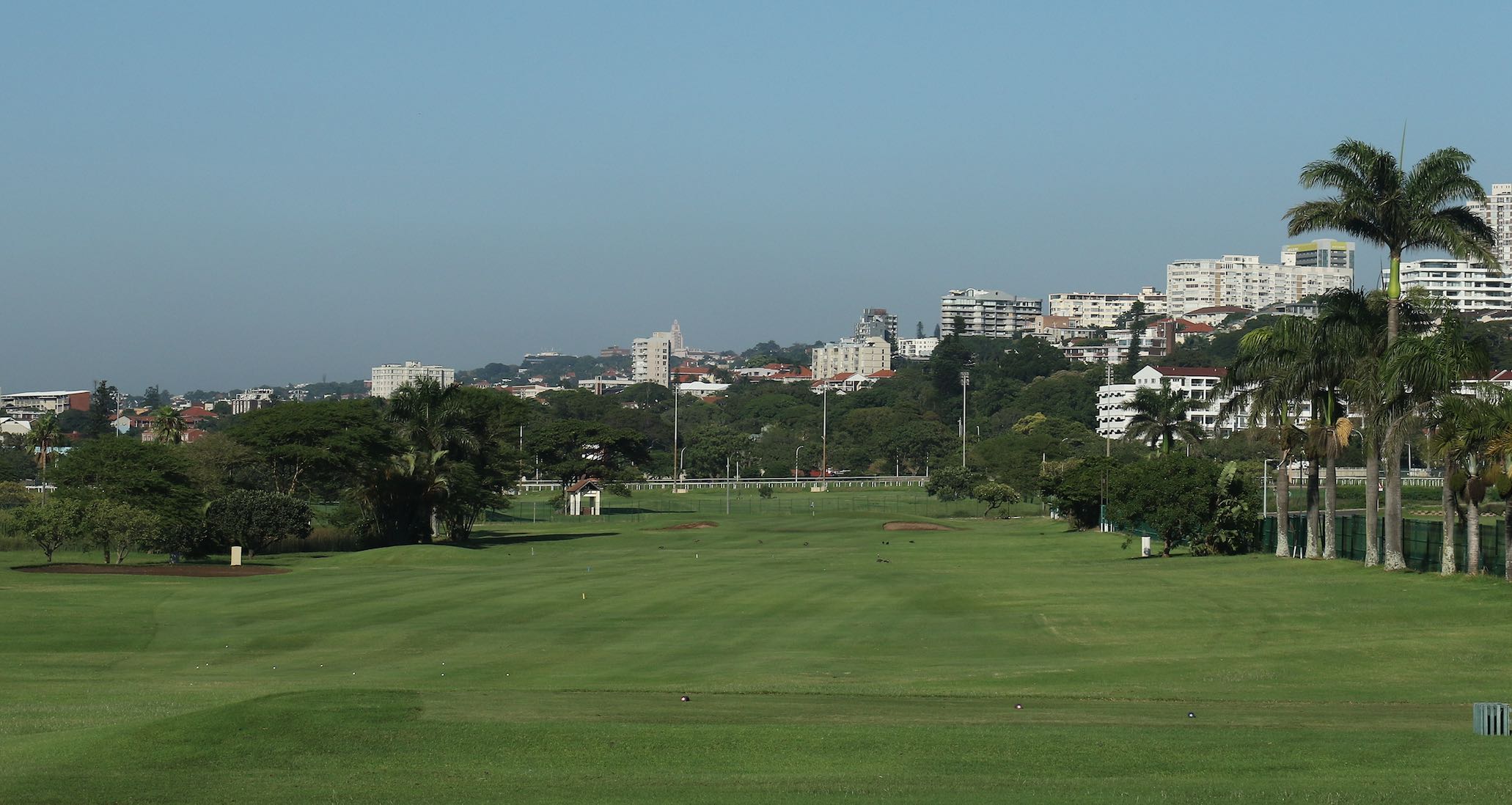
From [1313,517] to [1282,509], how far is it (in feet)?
4.89

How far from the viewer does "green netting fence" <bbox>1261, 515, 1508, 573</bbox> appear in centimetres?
5094

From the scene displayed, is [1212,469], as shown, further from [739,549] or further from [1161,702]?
[1161,702]

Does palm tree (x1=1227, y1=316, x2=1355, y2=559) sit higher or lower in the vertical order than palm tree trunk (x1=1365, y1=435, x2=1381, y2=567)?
higher

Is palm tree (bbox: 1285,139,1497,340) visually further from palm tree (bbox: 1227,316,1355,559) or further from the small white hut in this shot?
the small white hut

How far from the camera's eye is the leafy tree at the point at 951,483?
138m

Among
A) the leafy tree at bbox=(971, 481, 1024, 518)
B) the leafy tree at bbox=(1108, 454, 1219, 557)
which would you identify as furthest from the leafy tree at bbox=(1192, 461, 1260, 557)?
the leafy tree at bbox=(971, 481, 1024, 518)

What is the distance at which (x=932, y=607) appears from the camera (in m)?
46.2

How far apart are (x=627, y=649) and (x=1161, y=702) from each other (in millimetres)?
14120

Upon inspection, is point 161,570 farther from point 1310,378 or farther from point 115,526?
point 1310,378

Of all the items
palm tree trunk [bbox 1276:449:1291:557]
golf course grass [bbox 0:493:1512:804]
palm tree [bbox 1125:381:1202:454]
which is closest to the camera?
golf course grass [bbox 0:493:1512:804]

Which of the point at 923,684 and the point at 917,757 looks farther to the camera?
the point at 923,684

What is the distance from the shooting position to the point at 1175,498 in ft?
216

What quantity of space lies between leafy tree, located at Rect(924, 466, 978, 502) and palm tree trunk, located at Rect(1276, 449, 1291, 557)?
A: 74.1m

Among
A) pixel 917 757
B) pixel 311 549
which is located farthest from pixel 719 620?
pixel 311 549
